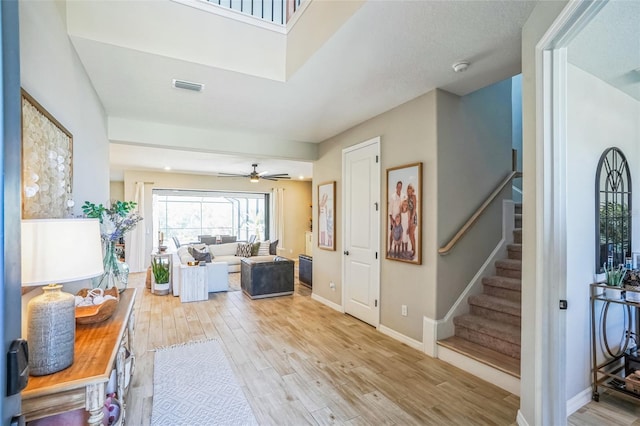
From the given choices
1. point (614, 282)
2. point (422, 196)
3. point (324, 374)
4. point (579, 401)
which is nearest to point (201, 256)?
point (324, 374)

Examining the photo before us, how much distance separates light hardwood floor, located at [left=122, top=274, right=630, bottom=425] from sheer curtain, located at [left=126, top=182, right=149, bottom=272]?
4.05 meters

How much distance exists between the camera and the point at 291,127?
4348mm

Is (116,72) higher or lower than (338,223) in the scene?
higher

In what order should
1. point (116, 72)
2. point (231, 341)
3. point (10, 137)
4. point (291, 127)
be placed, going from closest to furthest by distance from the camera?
point (10, 137) < point (116, 72) < point (231, 341) < point (291, 127)

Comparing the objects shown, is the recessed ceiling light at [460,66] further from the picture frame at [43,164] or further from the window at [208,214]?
the window at [208,214]

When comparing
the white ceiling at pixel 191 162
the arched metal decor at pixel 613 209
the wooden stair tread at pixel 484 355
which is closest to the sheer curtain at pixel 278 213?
the white ceiling at pixel 191 162

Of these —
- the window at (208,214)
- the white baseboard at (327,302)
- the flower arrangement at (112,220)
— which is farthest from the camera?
the window at (208,214)

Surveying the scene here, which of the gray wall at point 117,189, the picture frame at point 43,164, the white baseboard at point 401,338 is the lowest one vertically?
the white baseboard at point 401,338

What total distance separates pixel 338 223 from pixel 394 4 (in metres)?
3.20

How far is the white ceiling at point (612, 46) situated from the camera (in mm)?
1781

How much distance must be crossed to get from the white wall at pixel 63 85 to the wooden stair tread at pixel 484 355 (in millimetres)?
3438

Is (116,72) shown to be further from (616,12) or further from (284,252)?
(284,252)

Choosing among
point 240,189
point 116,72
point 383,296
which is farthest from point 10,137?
point 240,189

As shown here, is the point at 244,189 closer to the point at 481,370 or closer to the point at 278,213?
the point at 278,213
